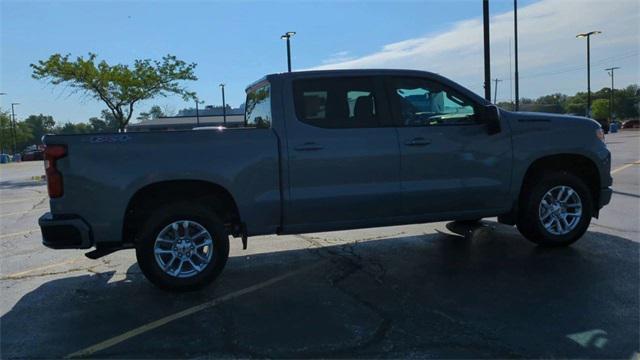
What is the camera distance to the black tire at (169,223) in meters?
5.25

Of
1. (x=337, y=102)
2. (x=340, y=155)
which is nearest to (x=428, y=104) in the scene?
(x=337, y=102)

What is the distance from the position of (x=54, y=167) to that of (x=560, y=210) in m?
5.30

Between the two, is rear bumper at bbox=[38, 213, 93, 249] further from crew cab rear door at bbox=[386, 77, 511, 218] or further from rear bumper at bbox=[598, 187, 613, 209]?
rear bumper at bbox=[598, 187, 613, 209]

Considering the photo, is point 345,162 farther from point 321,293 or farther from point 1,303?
point 1,303

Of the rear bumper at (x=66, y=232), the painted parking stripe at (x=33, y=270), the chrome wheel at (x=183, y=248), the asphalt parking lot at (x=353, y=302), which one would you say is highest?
the rear bumper at (x=66, y=232)

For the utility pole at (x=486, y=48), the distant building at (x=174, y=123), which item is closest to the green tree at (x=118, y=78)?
the distant building at (x=174, y=123)

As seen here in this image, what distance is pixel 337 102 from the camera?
5785 mm

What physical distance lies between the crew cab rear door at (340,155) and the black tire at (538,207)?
64.6 inches

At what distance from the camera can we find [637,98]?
346ft

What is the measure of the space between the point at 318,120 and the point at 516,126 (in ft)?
7.30

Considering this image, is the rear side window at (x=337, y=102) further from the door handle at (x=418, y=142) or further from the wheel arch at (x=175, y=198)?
the wheel arch at (x=175, y=198)

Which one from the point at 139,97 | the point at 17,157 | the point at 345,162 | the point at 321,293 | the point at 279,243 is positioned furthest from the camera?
the point at 17,157

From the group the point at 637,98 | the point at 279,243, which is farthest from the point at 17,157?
the point at 637,98

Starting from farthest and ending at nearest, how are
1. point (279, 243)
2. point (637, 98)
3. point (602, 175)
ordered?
point (637, 98)
point (279, 243)
point (602, 175)
